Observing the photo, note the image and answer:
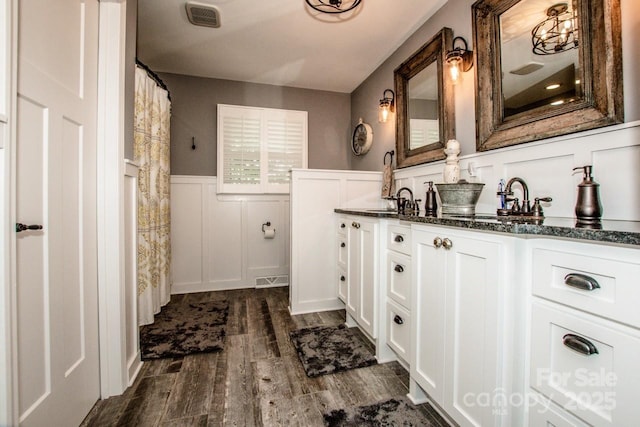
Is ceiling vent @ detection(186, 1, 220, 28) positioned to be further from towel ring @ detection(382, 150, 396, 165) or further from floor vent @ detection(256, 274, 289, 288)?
floor vent @ detection(256, 274, 289, 288)

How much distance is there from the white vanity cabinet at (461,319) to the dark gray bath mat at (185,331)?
145 centimetres

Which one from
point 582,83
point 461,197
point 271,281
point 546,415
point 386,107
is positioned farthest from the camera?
point 271,281

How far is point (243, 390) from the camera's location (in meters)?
1.58

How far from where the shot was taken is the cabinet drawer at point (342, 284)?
246 cm

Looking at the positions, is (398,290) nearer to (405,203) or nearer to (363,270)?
(363,270)

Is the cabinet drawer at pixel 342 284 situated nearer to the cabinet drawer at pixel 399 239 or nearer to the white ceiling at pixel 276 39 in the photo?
the cabinet drawer at pixel 399 239

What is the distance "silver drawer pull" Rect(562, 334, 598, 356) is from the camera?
2.39ft

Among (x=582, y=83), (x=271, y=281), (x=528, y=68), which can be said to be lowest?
(x=271, y=281)

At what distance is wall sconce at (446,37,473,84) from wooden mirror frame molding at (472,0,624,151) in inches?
3.5

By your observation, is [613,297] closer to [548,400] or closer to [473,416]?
[548,400]

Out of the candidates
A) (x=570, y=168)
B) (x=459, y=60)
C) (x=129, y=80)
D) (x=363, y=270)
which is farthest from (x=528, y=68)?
(x=129, y=80)

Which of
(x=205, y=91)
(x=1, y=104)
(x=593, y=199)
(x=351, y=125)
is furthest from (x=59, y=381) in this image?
(x=351, y=125)

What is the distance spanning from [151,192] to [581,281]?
2.85 metres

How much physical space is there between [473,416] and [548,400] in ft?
1.05
